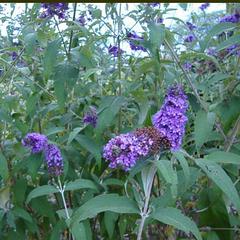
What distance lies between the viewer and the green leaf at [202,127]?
5.13ft

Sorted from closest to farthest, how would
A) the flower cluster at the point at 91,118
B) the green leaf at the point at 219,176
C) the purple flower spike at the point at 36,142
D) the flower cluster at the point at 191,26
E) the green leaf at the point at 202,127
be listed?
the green leaf at the point at 219,176 → the green leaf at the point at 202,127 → the purple flower spike at the point at 36,142 → the flower cluster at the point at 91,118 → the flower cluster at the point at 191,26

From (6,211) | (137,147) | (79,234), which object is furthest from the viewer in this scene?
(6,211)

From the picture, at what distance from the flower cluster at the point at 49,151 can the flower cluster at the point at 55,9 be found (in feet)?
1.75

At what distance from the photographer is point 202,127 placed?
1596mm

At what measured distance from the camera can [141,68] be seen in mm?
1856

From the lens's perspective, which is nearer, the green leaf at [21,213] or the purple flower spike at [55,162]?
the purple flower spike at [55,162]

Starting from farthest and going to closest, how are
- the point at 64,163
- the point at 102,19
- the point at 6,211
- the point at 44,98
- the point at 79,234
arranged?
the point at 44,98
the point at 102,19
the point at 6,211
the point at 64,163
the point at 79,234

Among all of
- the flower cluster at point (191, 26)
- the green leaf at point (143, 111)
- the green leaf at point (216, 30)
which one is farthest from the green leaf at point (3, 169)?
the flower cluster at point (191, 26)

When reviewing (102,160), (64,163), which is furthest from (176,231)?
(64,163)

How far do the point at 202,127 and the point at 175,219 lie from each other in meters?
0.43

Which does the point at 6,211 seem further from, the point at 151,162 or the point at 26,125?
the point at 151,162

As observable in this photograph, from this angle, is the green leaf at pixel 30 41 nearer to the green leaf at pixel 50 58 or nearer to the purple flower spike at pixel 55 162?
the green leaf at pixel 50 58

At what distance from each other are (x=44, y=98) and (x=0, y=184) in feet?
1.41

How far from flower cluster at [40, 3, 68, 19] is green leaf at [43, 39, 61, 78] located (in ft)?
0.47
